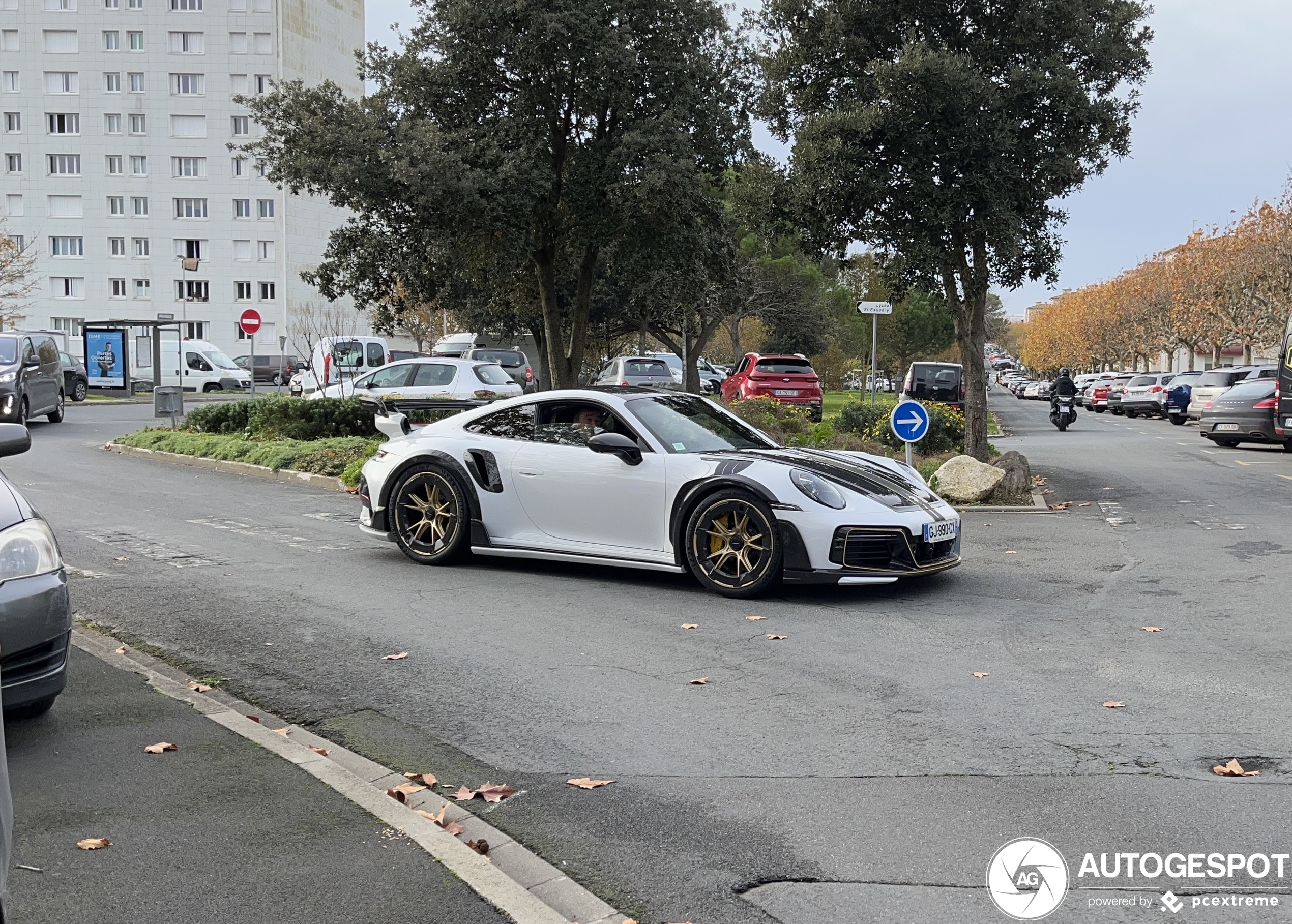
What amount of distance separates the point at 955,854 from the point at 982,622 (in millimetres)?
3747

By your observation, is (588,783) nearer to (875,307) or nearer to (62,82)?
(875,307)

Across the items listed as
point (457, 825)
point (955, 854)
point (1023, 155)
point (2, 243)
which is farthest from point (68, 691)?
point (2, 243)

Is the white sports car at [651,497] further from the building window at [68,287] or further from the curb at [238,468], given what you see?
the building window at [68,287]

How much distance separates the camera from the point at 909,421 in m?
13.0

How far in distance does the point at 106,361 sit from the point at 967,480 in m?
35.1

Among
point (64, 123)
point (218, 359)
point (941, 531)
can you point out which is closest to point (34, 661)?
point (941, 531)

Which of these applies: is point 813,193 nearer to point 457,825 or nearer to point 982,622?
point 982,622

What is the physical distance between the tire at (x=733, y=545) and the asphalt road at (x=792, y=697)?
0.71 feet

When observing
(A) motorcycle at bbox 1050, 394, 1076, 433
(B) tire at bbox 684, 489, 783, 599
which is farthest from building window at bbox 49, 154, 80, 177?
(B) tire at bbox 684, 489, 783, 599

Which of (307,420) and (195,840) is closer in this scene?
(195,840)

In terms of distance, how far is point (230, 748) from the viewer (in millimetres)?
4906

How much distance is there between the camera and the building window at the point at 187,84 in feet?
253

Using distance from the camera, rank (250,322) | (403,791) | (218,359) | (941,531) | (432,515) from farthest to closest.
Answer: (218,359), (250,322), (432,515), (941,531), (403,791)

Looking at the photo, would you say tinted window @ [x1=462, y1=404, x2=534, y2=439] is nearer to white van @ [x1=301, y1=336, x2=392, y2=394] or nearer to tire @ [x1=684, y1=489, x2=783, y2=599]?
tire @ [x1=684, y1=489, x2=783, y2=599]
